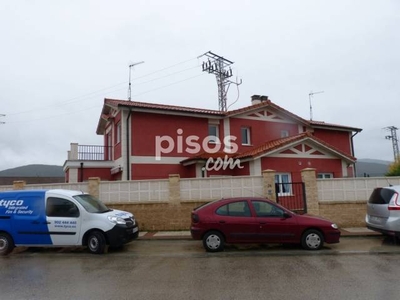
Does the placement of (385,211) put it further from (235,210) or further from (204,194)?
(204,194)

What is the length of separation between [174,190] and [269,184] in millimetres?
3680

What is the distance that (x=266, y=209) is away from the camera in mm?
9125

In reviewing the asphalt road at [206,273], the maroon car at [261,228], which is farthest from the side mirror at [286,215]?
the asphalt road at [206,273]

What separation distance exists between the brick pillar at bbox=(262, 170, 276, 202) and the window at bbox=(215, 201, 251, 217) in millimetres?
3735

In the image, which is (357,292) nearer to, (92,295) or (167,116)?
(92,295)

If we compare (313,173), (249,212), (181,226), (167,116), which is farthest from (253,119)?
(249,212)

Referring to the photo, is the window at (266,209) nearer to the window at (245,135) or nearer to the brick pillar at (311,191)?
the brick pillar at (311,191)

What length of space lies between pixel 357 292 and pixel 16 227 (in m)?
8.80

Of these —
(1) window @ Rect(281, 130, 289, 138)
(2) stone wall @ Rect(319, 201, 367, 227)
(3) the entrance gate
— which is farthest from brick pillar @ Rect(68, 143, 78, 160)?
(2) stone wall @ Rect(319, 201, 367, 227)

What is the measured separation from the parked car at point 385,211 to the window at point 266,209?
3.04 meters

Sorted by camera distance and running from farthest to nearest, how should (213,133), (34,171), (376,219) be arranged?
1. (34,171)
2. (213,133)
3. (376,219)

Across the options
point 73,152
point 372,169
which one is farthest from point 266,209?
point 372,169

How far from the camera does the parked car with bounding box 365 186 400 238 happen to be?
9148 millimetres

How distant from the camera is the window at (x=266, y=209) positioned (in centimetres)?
903
